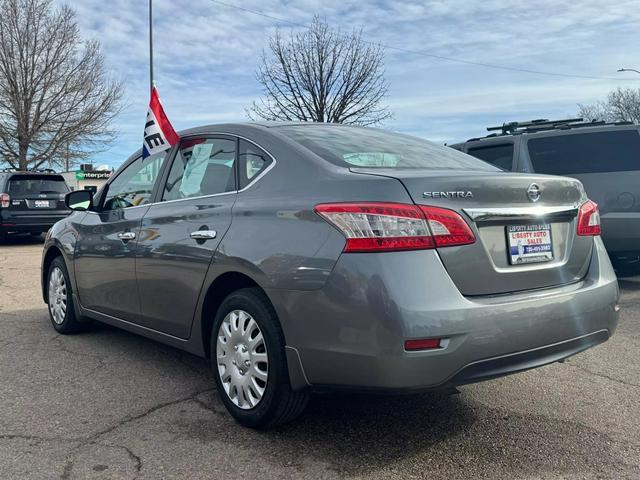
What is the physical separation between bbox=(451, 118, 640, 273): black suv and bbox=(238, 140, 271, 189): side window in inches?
184

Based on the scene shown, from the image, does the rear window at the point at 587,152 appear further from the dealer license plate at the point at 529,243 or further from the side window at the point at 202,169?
the side window at the point at 202,169

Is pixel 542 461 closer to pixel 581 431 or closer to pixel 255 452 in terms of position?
pixel 581 431

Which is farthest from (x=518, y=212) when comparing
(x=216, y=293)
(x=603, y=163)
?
(x=603, y=163)

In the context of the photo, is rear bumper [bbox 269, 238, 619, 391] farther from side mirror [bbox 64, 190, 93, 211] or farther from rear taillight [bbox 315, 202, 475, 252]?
side mirror [bbox 64, 190, 93, 211]

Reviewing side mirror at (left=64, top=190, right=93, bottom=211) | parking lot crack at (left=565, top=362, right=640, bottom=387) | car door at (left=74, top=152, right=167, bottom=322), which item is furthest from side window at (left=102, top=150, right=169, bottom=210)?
parking lot crack at (left=565, top=362, right=640, bottom=387)

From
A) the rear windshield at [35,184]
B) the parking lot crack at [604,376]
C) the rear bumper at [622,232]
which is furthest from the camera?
the rear windshield at [35,184]

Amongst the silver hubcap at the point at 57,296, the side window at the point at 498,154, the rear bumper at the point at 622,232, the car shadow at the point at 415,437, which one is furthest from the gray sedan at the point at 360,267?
the side window at the point at 498,154

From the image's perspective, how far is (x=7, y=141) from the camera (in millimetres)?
23359

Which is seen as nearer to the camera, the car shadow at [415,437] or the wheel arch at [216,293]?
the car shadow at [415,437]

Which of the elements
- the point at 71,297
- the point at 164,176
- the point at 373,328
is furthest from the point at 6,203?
the point at 373,328

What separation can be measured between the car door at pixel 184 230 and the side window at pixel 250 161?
6cm

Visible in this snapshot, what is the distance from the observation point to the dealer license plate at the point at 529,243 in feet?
9.07

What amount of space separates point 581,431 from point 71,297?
391cm

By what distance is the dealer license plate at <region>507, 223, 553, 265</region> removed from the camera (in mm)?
2764
